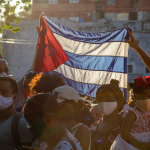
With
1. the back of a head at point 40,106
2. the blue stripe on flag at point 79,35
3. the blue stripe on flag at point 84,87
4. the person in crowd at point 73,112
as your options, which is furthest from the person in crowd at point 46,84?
the blue stripe on flag at point 79,35

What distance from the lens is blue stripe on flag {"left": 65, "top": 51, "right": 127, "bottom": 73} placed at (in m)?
5.74

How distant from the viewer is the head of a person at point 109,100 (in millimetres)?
3562

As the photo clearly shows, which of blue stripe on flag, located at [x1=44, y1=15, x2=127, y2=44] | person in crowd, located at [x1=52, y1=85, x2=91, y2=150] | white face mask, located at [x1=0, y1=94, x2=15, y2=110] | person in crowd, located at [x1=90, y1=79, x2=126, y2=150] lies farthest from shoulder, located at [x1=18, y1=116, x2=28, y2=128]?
blue stripe on flag, located at [x1=44, y1=15, x2=127, y2=44]

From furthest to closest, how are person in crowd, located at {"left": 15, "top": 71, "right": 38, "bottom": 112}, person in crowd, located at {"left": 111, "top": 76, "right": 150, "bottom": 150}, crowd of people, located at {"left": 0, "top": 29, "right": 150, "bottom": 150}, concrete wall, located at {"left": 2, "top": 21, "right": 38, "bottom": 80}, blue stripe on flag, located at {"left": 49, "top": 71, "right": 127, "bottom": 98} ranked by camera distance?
1. concrete wall, located at {"left": 2, "top": 21, "right": 38, "bottom": 80}
2. blue stripe on flag, located at {"left": 49, "top": 71, "right": 127, "bottom": 98}
3. person in crowd, located at {"left": 15, "top": 71, "right": 38, "bottom": 112}
4. person in crowd, located at {"left": 111, "top": 76, "right": 150, "bottom": 150}
5. crowd of people, located at {"left": 0, "top": 29, "right": 150, "bottom": 150}

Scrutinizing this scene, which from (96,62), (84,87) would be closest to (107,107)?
(84,87)

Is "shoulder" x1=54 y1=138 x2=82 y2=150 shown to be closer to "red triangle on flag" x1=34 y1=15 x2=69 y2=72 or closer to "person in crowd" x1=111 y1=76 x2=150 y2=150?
"person in crowd" x1=111 y1=76 x2=150 y2=150

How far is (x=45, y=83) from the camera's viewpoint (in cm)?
357

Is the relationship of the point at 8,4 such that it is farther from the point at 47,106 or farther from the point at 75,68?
the point at 47,106

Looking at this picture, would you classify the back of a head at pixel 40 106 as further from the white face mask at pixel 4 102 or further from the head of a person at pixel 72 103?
the white face mask at pixel 4 102

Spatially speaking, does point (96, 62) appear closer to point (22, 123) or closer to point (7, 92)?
point (7, 92)

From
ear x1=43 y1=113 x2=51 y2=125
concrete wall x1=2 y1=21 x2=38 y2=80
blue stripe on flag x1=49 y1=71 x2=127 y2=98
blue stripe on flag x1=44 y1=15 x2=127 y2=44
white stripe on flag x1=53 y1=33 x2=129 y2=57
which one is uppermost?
blue stripe on flag x1=44 y1=15 x2=127 y2=44

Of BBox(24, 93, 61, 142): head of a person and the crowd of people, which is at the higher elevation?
BBox(24, 93, 61, 142): head of a person

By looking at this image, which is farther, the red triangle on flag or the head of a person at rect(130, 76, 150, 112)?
the red triangle on flag

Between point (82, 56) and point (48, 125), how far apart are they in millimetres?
4027
